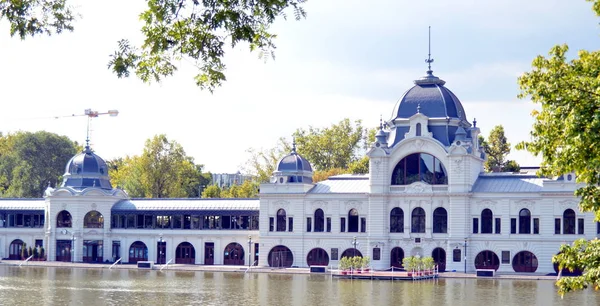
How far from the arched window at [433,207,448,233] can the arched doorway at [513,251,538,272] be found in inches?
244

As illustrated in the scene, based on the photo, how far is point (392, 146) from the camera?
3275 inches

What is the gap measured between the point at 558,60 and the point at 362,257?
60.2 m

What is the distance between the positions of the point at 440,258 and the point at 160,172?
141 feet

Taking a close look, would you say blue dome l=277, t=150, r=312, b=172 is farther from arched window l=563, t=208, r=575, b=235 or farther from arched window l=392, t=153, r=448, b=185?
arched window l=563, t=208, r=575, b=235

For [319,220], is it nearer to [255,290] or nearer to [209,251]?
[209,251]

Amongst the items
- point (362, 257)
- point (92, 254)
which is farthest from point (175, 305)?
A: point (92, 254)

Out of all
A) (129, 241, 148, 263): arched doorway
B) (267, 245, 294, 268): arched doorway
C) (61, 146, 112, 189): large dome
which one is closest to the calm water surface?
(267, 245, 294, 268): arched doorway

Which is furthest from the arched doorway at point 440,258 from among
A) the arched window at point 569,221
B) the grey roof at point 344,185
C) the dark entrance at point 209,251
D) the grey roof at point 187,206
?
the dark entrance at point 209,251

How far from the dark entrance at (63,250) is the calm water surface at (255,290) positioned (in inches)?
634

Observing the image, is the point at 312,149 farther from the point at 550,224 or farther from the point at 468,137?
the point at 550,224

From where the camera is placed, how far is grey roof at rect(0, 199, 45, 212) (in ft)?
321

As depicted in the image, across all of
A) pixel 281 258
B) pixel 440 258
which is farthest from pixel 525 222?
pixel 281 258

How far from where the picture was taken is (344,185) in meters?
87.7

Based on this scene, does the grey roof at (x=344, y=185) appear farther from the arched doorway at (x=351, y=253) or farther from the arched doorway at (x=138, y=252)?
the arched doorway at (x=138, y=252)
